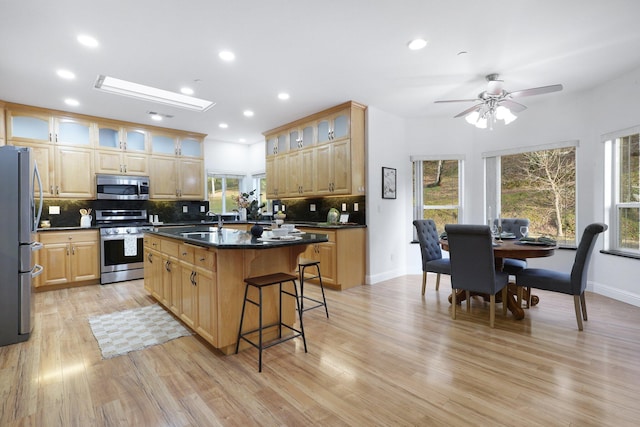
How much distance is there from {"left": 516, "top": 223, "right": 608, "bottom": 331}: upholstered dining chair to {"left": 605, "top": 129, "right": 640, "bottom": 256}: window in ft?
5.01

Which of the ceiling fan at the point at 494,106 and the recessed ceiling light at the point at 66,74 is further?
the ceiling fan at the point at 494,106

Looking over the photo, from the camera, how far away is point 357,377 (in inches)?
85.7

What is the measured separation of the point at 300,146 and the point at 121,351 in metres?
3.93

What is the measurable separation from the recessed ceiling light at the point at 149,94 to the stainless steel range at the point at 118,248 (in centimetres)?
189

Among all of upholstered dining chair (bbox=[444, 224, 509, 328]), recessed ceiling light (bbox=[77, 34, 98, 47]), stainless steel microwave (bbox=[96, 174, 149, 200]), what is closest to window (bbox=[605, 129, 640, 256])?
upholstered dining chair (bbox=[444, 224, 509, 328])

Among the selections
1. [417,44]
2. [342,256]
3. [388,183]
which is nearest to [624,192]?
[388,183]

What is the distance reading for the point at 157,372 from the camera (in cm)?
226

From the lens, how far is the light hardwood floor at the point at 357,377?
5.87 ft

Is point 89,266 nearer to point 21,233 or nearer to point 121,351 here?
point 21,233

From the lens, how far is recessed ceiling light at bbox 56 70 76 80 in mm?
3475

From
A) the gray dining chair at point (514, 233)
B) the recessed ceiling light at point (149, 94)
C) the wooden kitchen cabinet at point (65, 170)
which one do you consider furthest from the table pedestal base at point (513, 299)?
the wooden kitchen cabinet at point (65, 170)

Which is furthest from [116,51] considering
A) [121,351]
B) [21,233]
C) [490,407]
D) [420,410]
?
[490,407]

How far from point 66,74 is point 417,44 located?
380 centimetres

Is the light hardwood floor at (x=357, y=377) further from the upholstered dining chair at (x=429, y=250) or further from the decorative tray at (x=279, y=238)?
the decorative tray at (x=279, y=238)
